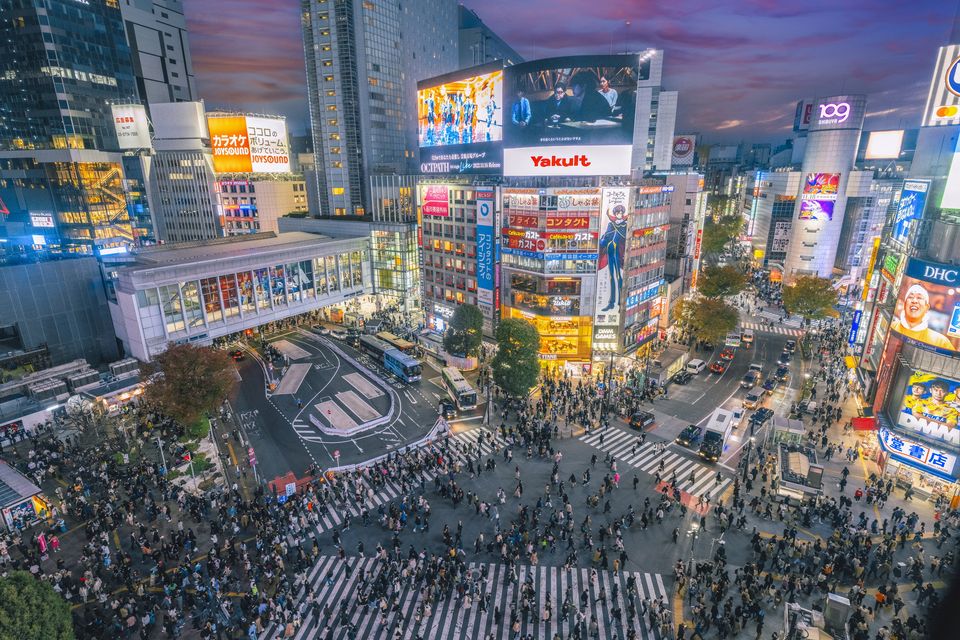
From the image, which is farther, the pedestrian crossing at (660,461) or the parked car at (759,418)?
the parked car at (759,418)

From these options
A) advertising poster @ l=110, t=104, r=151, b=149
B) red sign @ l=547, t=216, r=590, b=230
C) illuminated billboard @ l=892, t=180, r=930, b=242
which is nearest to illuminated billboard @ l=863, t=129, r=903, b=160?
illuminated billboard @ l=892, t=180, r=930, b=242

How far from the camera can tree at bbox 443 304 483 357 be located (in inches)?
2175

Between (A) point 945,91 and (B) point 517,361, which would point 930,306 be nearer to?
(A) point 945,91

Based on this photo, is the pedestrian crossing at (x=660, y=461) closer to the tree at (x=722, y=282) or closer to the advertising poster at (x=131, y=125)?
the tree at (x=722, y=282)

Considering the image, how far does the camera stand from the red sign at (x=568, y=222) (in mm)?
53406

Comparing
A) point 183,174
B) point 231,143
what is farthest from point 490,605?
point 183,174

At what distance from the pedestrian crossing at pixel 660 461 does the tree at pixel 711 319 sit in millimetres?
23935

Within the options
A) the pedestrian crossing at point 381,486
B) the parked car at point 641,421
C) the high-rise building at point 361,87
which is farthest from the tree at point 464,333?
the high-rise building at point 361,87

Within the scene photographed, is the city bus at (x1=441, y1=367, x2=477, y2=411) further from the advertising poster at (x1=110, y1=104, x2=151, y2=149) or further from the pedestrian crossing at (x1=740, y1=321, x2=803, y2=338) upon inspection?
the advertising poster at (x1=110, y1=104, x2=151, y2=149)

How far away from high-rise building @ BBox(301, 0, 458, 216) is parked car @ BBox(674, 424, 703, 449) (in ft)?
249

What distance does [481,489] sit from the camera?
1414 inches

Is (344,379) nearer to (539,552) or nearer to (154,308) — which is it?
(154,308)

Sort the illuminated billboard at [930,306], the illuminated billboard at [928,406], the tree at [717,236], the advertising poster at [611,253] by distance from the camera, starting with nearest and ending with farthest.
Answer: the illuminated billboard at [930,306] → the illuminated billboard at [928,406] → the advertising poster at [611,253] → the tree at [717,236]

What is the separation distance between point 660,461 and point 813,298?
145 ft
